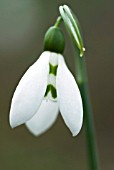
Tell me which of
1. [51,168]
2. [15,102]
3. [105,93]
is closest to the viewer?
[15,102]

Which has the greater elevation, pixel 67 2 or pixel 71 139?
pixel 67 2

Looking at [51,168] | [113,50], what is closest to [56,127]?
[51,168]

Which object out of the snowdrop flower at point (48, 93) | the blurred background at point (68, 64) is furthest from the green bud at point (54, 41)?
the blurred background at point (68, 64)

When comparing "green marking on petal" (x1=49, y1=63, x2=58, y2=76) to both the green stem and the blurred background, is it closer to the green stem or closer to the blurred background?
the green stem

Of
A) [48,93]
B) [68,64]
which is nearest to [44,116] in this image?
[48,93]

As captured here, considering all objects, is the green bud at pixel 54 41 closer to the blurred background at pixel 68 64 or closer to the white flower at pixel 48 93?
the white flower at pixel 48 93

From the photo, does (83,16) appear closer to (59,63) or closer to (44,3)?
(44,3)
